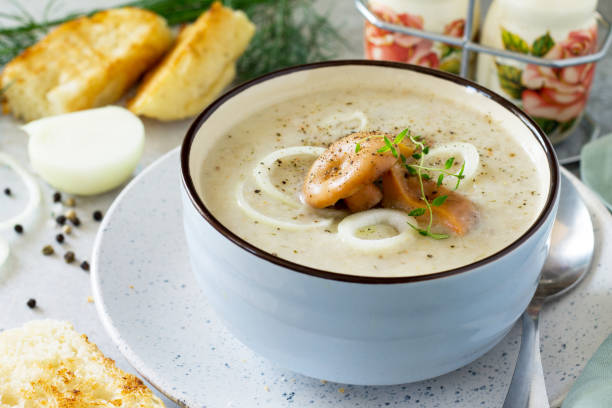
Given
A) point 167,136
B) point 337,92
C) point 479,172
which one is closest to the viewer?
point 479,172

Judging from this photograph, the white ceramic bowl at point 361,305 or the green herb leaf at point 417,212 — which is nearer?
the white ceramic bowl at point 361,305

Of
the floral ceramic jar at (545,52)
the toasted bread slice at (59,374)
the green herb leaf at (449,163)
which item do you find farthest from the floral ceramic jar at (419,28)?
the toasted bread slice at (59,374)

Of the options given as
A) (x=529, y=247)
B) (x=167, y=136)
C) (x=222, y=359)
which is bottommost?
(x=167, y=136)

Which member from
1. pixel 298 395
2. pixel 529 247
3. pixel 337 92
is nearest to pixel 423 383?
pixel 298 395

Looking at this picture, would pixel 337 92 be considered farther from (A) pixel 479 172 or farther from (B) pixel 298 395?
(B) pixel 298 395

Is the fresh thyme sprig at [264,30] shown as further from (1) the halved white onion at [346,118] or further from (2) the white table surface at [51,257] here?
(1) the halved white onion at [346,118]

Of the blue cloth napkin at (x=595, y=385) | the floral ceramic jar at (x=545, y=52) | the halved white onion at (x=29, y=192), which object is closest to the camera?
the blue cloth napkin at (x=595, y=385)

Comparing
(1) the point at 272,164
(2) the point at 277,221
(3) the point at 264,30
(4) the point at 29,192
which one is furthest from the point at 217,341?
(3) the point at 264,30
